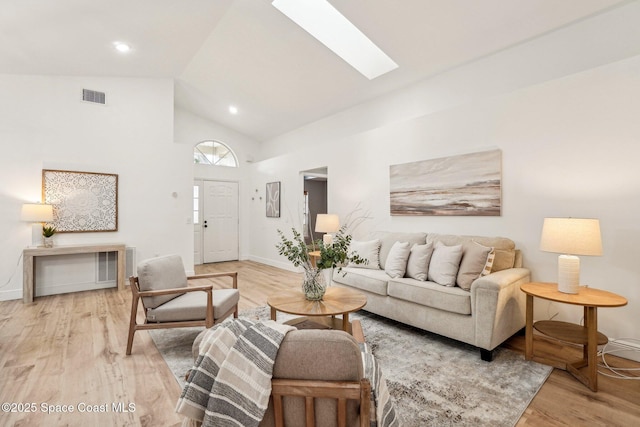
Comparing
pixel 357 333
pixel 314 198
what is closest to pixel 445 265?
pixel 357 333

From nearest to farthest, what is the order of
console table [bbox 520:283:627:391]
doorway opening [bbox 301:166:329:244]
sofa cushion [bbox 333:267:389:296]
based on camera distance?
console table [bbox 520:283:627:391], sofa cushion [bbox 333:267:389:296], doorway opening [bbox 301:166:329:244]

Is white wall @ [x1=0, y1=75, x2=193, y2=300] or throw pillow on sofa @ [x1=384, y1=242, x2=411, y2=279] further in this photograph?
white wall @ [x1=0, y1=75, x2=193, y2=300]

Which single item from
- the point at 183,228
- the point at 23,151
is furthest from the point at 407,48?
the point at 23,151

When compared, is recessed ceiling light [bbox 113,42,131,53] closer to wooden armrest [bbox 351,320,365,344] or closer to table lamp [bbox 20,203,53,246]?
table lamp [bbox 20,203,53,246]

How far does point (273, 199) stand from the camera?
6.77 metres

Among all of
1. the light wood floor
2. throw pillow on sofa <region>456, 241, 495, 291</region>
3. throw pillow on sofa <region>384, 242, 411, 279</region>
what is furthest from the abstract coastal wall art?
the light wood floor

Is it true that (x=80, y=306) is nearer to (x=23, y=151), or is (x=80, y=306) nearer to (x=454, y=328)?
(x=23, y=151)

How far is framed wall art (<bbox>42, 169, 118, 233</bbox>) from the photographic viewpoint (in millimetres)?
4598

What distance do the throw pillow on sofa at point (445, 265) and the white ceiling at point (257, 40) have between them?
236 cm

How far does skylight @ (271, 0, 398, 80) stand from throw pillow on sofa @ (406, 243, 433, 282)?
8.52ft

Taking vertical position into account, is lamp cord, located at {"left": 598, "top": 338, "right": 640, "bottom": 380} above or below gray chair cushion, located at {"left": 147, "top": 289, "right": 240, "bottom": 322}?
below

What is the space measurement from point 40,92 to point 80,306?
319cm

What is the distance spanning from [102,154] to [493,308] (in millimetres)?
5774

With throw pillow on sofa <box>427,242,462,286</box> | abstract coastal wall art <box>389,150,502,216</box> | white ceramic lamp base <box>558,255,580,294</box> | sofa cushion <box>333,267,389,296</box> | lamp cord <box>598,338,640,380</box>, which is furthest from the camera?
abstract coastal wall art <box>389,150,502,216</box>
